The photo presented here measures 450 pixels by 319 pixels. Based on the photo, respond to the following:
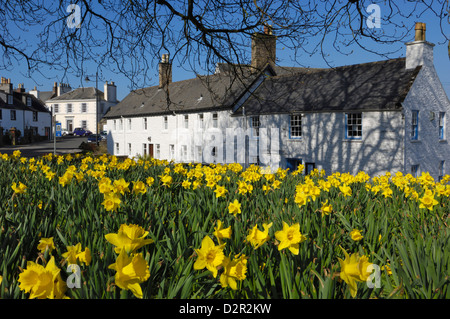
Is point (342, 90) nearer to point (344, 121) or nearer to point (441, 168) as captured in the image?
point (344, 121)

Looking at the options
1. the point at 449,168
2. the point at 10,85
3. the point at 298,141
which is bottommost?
the point at 449,168

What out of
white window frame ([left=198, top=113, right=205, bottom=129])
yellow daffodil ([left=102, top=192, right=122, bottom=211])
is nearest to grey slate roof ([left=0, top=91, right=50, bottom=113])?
white window frame ([left=198, top=113, right=205, bottom=129])

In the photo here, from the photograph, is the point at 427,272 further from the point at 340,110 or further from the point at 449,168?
the point at 449,168

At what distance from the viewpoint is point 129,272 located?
5.72 ft

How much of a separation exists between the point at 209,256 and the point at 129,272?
457 mm

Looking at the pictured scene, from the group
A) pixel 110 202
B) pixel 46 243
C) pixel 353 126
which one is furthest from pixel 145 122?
pixel 46 243

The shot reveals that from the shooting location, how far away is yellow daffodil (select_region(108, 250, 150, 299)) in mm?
1740

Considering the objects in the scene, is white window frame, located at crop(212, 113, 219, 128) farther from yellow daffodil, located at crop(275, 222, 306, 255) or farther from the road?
yellow daffodil, located at crop(275, 222, 306, 255)

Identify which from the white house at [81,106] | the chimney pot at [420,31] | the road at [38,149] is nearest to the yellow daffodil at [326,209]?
the chimney pot at [420,31]

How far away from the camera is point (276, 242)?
7.78 ft

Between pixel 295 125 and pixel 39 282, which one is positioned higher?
pixel 295 125

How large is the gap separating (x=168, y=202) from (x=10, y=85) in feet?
211

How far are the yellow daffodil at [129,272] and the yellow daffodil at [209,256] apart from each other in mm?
307
